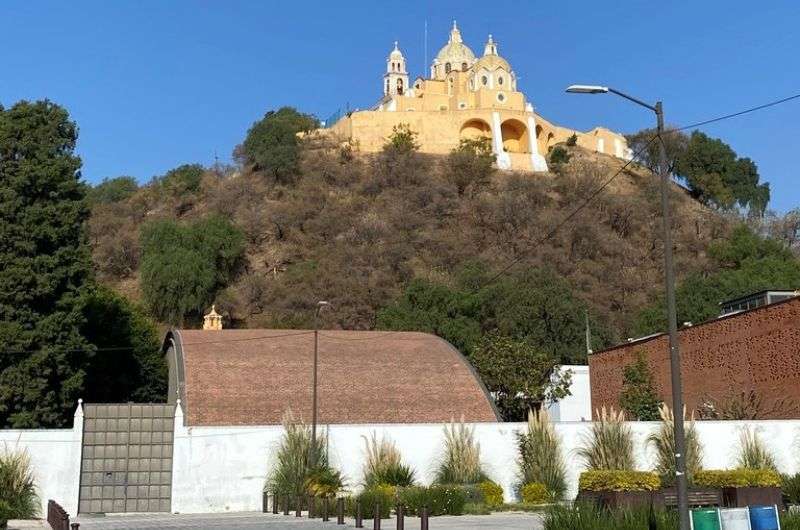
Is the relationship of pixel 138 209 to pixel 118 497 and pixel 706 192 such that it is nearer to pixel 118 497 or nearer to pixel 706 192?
pixel 706 192

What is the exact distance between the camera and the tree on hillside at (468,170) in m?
87.9

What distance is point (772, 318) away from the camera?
3105 centimetres

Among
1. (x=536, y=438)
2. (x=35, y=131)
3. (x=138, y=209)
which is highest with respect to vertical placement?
(x=138, y=209)

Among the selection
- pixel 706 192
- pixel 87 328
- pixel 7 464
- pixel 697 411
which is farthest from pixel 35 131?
pixel 706 192

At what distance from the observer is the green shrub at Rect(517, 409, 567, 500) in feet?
85.6

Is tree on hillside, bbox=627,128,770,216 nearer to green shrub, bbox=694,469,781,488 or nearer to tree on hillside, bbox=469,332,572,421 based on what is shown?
tree on hillside, bbox=469,332,572,421

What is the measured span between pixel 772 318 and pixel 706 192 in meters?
70.6

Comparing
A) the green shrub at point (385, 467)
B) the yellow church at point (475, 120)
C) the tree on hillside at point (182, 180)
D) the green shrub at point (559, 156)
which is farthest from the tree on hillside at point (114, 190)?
the green shrub at point (385, 467)

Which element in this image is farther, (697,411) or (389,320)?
(389,320)

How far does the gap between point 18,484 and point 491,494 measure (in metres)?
13.1

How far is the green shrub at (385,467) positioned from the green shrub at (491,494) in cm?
207

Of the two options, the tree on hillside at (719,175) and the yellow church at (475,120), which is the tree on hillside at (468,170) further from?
the tree on hillside at (719,175)

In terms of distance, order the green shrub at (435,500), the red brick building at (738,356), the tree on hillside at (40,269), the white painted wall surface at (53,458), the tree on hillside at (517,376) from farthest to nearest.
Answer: the tree on hillside at (517,376)
the tree on hillside at (40,269)
the red brick building at (738,356)
the white painted wall surface at (53,458)
the green shrub at (435,500)

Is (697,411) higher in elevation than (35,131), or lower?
lower
